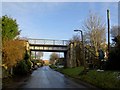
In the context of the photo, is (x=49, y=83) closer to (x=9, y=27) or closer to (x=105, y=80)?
(x=105, y=80)

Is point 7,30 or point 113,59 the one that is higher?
point 7,30

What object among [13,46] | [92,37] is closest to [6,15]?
[13,46]

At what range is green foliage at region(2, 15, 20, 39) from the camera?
47406 millimetres

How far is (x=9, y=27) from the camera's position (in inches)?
1916

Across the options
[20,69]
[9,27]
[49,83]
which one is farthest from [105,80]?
[20,69]

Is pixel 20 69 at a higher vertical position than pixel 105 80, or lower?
lower

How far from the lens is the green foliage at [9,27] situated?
47406 mm

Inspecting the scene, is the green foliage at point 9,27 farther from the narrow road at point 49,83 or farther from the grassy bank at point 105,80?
the grassy bank at point 105,80

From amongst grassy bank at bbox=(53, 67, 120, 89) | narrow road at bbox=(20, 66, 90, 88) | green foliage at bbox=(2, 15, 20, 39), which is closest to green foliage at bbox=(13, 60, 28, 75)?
green foliage at bbox=(2, 15, 20, 39)

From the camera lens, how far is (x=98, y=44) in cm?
7269

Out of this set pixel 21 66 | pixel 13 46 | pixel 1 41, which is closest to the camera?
pixel 1 41

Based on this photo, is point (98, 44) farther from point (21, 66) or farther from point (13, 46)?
point (13, 46)

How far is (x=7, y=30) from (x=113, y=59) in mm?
16656

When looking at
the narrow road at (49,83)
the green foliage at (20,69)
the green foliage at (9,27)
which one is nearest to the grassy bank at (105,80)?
the narrow road at (49,83)
